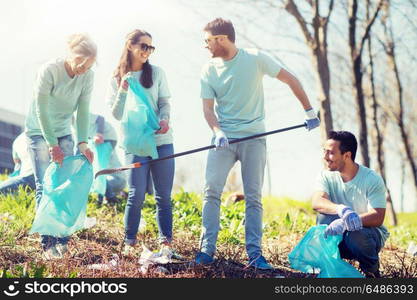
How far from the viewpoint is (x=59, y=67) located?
4.32m

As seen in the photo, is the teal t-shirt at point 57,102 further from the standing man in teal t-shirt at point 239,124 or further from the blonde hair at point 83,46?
the standing man in teal t-shirt at point 239,124

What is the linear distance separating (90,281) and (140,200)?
3.85 feet

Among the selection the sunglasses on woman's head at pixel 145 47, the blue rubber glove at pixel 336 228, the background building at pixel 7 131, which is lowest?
the blue rubber glove at pixel 336 228

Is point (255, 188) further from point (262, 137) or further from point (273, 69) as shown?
point (273, 69)

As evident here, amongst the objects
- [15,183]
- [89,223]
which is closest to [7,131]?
[15,183]

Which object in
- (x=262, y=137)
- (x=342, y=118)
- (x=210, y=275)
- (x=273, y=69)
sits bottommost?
(x=210, y=275)

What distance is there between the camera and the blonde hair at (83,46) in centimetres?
417

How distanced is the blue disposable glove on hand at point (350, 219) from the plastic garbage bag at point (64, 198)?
6.49 ft

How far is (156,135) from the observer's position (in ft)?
14.4

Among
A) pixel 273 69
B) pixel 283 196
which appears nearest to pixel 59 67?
pixel 273 69

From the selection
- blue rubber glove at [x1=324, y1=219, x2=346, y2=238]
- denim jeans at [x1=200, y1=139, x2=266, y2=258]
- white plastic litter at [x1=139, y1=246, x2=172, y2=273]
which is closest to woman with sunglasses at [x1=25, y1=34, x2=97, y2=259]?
white plastic litter at [x1=139, y1=246, x2=172, y2=273]

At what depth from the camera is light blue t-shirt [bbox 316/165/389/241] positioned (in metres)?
3.84

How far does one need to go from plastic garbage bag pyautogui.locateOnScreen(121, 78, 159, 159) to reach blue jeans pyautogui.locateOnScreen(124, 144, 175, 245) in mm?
92

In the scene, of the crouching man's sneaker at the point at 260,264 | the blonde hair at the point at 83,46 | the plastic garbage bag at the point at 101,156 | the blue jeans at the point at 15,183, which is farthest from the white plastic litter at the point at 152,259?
the blue jeans at the point at 15,183
